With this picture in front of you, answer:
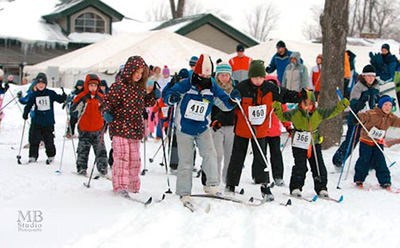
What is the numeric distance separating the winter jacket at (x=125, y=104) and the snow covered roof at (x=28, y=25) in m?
25.9

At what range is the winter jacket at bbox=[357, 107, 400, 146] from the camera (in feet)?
23.5

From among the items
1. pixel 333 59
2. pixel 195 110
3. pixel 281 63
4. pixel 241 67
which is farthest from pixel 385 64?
pixel 195 110

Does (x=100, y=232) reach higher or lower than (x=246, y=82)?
lower

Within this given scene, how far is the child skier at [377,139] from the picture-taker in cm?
711

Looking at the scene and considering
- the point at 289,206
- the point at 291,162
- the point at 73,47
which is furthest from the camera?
the point at 73,47

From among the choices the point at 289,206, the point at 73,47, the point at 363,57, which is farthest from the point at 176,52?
the point at 289,206

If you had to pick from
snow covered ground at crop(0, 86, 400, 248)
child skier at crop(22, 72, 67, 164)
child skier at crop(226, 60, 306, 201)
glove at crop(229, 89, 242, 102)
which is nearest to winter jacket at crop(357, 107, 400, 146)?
snow covered ground at crop(0, 86, 400, 248)

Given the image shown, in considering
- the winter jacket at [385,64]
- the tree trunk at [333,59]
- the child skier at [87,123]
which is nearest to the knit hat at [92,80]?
the child skier at [87,123]

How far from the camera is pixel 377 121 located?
7.19 metres

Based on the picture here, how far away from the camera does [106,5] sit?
3288 cm

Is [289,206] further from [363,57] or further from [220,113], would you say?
[363,57]

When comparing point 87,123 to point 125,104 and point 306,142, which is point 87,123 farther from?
point 306,142

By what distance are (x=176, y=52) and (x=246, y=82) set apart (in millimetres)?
16494

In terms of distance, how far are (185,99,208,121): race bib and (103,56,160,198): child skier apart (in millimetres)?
670
